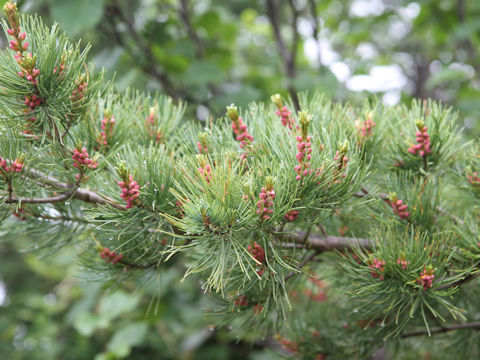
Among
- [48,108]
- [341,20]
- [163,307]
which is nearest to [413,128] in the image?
[48,108]

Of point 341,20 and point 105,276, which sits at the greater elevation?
point 341,20

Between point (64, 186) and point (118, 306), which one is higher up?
point (64, 186)

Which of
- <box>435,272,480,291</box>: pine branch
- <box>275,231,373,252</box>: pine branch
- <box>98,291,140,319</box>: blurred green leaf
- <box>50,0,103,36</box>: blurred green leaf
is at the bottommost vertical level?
<box>98,291,140,319</box>: blurred green leaf

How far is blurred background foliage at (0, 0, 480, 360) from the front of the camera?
4.71ft

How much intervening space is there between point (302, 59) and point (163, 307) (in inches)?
49.6

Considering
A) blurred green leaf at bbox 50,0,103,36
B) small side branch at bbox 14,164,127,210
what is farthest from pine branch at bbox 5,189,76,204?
blurred green leaf at bbox 50,0,103,36

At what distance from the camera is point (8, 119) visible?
584mm

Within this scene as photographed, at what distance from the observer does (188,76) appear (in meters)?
1.42

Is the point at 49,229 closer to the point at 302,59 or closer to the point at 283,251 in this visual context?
the point at 283,251

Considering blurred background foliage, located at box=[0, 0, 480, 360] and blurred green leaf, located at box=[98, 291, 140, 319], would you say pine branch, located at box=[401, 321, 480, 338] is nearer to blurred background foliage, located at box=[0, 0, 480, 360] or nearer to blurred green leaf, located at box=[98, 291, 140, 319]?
blurred background foliage, located at box=[0, 0, 480, 360]

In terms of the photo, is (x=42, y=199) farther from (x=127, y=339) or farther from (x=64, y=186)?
(x=127, y=339)

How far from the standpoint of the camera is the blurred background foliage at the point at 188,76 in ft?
4.71

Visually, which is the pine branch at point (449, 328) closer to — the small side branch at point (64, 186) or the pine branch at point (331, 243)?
the pine branch at point (331, 243)

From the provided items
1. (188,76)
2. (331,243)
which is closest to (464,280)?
(331,243)
